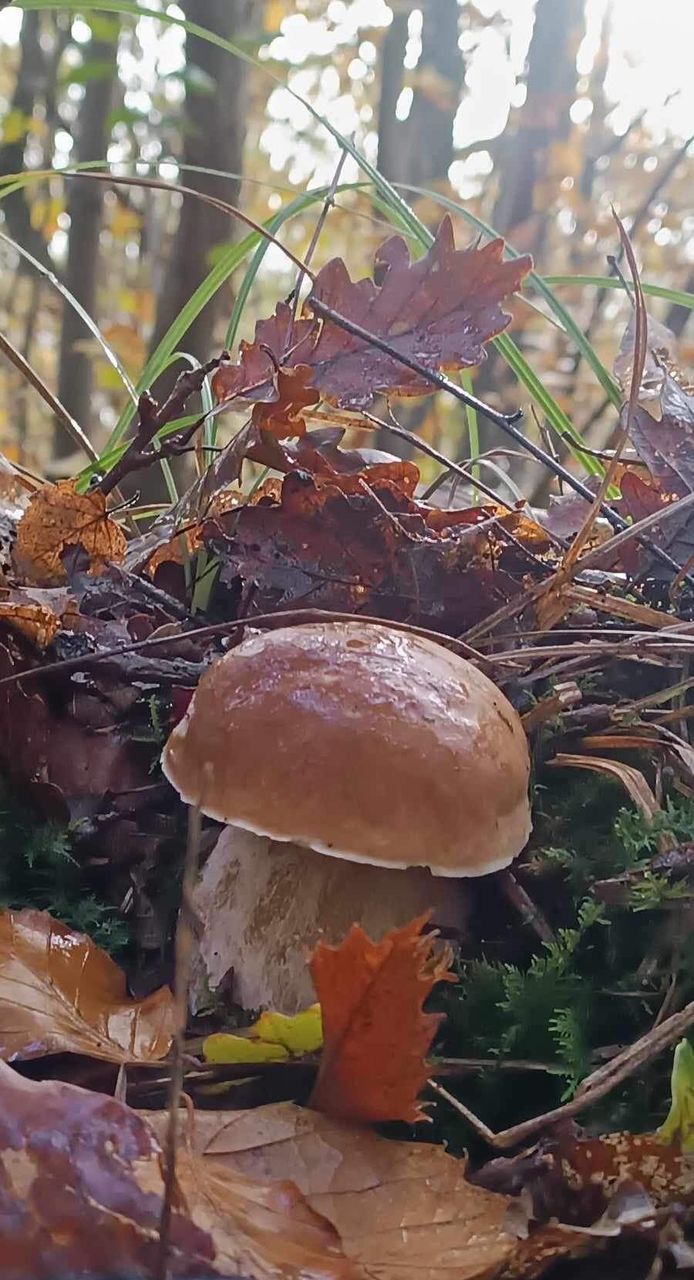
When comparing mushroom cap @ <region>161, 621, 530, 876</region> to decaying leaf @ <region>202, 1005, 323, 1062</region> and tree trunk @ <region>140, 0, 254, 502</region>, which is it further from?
tree trunk @ <region>140, 0, 254, 502</region>

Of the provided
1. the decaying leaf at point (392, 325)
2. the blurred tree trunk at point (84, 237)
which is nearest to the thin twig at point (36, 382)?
the decaying leaf at point (392, 325)

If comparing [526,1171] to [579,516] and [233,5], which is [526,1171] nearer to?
[579,516]

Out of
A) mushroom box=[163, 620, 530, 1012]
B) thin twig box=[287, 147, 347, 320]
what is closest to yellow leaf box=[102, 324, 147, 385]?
thin twig box=[287, 147, 347, 320]

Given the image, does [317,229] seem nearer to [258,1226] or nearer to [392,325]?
[392,325]

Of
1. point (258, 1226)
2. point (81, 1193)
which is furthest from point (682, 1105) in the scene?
point (81, 1193)

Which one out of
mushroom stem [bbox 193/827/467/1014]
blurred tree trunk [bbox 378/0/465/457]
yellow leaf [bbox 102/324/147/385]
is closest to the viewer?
mushroom stem [bbox 193/827/467/1014]

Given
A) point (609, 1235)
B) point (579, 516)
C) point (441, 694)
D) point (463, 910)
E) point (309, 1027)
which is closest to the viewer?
point (609, 1235)

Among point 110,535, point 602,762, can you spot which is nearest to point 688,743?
point 602,762
